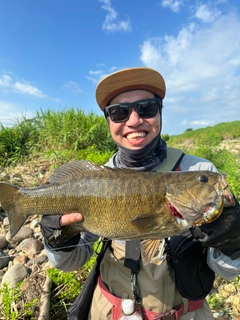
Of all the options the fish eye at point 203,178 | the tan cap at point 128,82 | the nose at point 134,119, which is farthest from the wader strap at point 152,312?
the tan cap at point 128,82

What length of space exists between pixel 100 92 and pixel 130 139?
1.87 ft

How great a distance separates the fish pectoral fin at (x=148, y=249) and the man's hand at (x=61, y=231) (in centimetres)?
52

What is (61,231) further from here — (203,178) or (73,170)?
(203,178)

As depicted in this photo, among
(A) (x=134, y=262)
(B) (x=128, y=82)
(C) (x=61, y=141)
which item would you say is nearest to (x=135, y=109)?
(B) (x=128, y=82)

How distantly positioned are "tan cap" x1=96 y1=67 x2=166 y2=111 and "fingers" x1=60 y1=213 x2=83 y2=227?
1.21 meters

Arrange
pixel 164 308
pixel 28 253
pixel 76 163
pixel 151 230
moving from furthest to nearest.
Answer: pixel 28 253, pixel 76 163, pixel 164 308, pixel 151 230

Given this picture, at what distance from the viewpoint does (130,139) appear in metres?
2.46

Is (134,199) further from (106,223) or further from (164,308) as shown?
(164,308)

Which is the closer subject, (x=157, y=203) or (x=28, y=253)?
(x=157, y=203)

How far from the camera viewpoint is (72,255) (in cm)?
243

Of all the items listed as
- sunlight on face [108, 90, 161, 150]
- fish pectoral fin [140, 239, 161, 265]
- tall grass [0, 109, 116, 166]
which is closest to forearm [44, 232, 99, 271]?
fish pectoral fin [140, 239, 161, 265]

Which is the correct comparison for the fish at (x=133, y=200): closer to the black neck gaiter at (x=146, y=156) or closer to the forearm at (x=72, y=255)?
the forearm at (x=72, y=255)

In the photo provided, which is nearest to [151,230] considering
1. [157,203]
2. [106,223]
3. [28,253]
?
[157,203]

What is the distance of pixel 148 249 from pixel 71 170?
885mm
